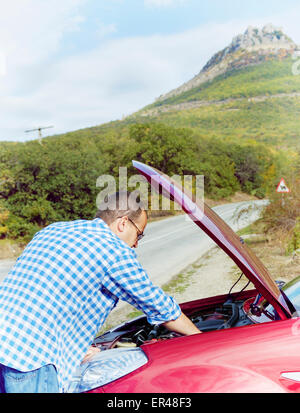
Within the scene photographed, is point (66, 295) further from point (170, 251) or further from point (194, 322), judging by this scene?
point (170, 251)

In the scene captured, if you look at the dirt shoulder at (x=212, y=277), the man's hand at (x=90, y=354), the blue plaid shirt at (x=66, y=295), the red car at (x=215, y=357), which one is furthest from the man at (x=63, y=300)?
the dirt shoulder at (x=212, y=277)

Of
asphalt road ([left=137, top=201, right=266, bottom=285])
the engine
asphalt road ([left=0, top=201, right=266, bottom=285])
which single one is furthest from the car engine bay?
asphalt road ([left=0, top=201, right=266, bottom=285])

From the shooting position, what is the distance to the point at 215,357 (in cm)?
182

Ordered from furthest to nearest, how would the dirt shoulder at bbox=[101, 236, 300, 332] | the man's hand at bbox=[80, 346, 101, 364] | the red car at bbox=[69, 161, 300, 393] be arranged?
the dirt shoulder at bbox=[101, 236, 300, 332] < the man's hand at bbox=[80, 346, 101, 364] < the red car at bbox=[69, 161, 300, 393]

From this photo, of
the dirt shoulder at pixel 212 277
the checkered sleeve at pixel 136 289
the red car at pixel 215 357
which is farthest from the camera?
the dirt shoulder at pixel 212 277

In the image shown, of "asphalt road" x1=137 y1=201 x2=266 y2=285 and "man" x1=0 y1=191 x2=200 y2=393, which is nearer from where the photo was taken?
"man" x1=0 y1=191 x2=200 y2=393

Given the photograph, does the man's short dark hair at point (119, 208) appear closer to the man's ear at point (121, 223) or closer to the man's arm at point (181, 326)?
the man's ear at point (121, 223)

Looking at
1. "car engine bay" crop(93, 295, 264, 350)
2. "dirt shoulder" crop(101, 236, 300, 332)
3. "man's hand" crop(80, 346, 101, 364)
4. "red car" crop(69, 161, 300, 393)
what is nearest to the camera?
"red car" crop(69, 161, 300, 393)

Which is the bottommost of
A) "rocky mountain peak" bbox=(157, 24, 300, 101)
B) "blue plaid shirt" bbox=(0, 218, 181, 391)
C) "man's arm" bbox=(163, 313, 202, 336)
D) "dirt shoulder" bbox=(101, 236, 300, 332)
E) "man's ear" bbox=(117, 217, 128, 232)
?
"dirt shoulder" bbox=(101, 236, 300, 332)

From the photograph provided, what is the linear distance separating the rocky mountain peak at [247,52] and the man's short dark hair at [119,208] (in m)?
138

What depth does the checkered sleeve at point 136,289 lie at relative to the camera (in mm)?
1902

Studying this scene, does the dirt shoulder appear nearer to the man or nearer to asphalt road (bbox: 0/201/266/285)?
asphalt road (bbox: 0/201/266/285)

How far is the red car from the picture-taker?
5.76 ft
